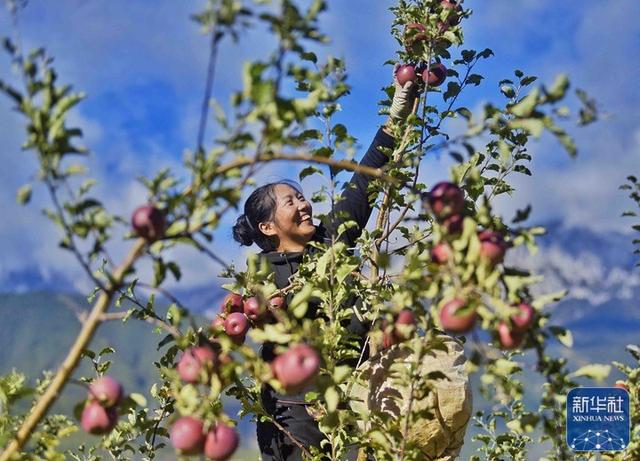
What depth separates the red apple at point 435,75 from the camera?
12.7ft

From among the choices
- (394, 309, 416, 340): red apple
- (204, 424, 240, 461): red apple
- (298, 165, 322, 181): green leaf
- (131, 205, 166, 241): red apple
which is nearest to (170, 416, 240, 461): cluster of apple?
(204, 424, 240, 461): red apple

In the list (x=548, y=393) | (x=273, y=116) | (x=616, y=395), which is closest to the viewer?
(x=273, y=116)

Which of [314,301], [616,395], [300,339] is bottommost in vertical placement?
[300,339]

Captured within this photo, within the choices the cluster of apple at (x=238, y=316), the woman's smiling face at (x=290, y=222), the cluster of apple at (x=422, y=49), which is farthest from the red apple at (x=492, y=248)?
the woman's smiling face at (x=290, y=222)

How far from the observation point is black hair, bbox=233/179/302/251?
4668 mm

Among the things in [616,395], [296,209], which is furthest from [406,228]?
[616,395]

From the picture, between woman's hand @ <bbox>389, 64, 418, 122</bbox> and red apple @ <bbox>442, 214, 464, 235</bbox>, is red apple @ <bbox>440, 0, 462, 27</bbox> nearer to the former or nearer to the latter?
woman's hand @ <bbox>389, 64, 418, 122</bbox>

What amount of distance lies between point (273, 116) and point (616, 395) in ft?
8.37

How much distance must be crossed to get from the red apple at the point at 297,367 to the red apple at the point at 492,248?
44cm

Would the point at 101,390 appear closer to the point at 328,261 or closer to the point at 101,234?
the point at 101,234

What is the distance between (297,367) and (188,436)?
0.31 meters

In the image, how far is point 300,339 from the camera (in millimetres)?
1758

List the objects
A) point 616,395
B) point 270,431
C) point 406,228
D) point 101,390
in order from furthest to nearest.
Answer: point 270,431, point 406,228, point 616,395, point 101,390

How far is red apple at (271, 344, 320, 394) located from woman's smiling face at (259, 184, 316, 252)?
2.70 m
